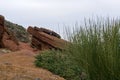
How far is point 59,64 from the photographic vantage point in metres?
16.9

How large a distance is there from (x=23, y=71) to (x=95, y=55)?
297cm

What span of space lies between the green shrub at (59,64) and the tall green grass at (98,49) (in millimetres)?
2410

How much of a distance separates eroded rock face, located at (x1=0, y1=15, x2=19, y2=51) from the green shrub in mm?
8591

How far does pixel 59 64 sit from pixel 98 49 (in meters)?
4.78

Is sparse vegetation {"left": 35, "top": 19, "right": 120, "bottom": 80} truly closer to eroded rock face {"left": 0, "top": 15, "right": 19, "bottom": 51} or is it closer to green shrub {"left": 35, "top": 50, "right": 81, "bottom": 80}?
green shrub {"left": 35, "top": 50, "right": 81, "bottom": 80}

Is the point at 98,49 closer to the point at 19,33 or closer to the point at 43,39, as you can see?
the point at 43,39

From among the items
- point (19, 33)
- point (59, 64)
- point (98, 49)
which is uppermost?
point (98, 49)

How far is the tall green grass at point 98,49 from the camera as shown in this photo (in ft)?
38.2

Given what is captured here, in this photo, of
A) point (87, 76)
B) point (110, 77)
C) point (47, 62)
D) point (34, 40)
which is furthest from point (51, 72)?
point (34, 40)

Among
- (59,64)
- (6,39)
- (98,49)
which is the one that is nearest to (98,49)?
(98,49)

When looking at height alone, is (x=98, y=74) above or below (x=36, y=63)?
above

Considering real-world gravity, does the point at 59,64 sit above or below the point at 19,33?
above

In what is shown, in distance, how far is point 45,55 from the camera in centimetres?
1758

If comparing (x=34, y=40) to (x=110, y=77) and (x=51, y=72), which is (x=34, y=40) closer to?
(x=51, y=72)
